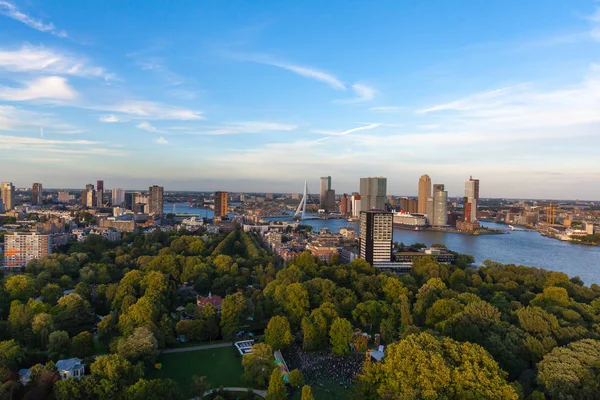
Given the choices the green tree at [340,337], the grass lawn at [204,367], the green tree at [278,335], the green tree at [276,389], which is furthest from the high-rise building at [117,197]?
the green tree at [276,389]

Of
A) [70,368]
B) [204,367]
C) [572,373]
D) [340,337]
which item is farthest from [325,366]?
[70,368]

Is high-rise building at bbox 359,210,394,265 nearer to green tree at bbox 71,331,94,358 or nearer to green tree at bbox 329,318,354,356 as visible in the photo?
green tree at bbox 329,318,354,356

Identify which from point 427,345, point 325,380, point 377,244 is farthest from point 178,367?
point 377,244

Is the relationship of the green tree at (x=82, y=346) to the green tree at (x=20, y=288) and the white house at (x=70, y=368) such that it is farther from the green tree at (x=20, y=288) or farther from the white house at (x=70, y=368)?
the green tree at (x=20, y=288)

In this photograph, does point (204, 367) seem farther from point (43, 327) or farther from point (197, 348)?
point (43, 327)

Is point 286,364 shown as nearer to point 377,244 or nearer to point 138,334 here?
point 138,334

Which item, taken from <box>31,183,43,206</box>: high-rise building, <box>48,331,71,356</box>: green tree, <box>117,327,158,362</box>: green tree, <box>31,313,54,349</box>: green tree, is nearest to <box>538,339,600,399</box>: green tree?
<box>117,327,158,362</box>: green tree
